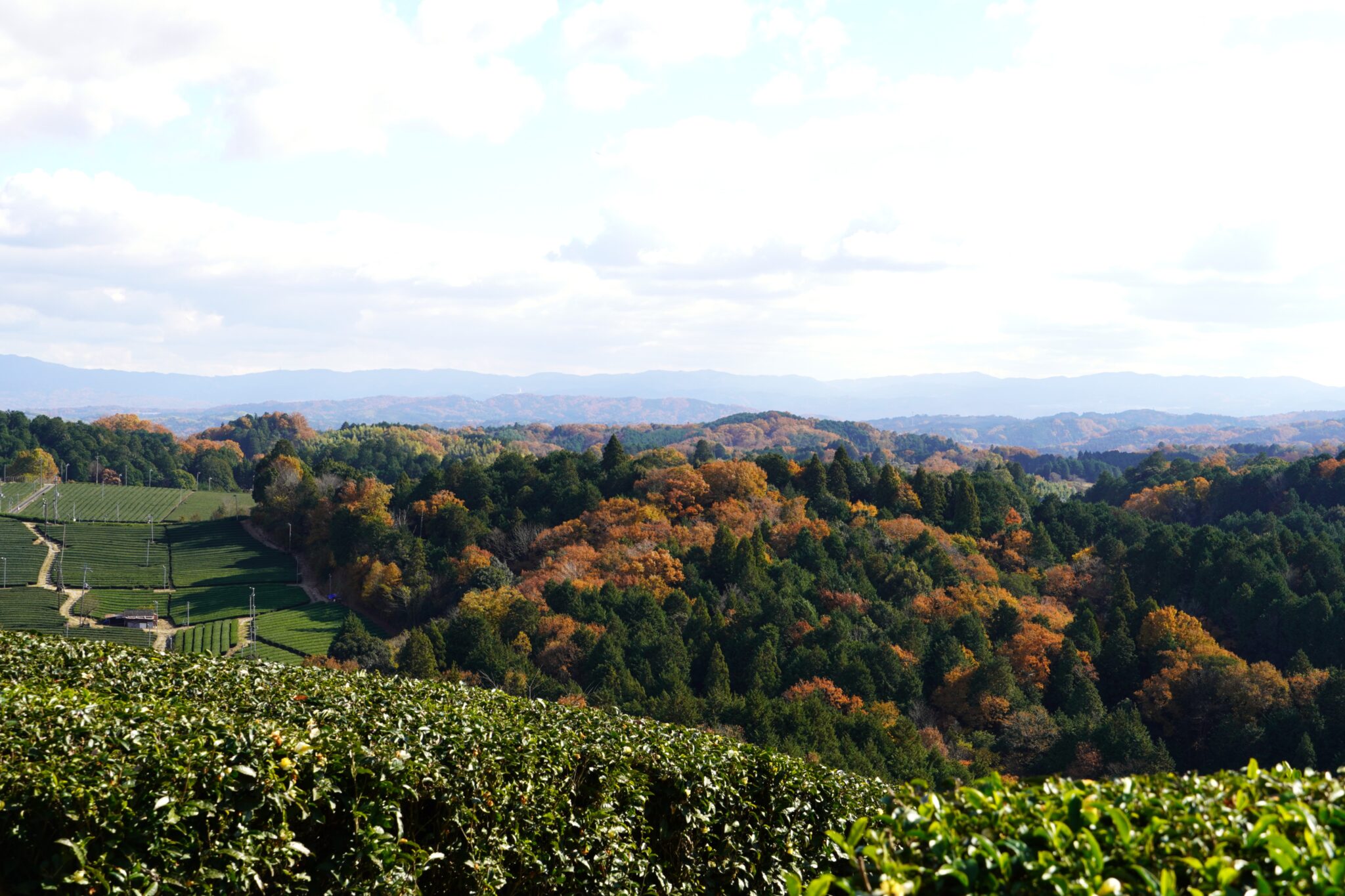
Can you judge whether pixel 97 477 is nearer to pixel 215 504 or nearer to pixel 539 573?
pixel 215 504

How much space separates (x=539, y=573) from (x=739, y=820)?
38014 millimetres

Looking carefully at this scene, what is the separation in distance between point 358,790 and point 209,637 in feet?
129

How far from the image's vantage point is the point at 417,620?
47.0 m

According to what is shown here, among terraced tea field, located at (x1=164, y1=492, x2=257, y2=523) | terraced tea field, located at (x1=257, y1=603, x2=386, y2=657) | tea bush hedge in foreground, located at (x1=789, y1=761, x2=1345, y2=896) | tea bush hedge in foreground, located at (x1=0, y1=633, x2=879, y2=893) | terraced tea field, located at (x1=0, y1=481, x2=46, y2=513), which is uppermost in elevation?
tea bush hedge in foreground, located at (x1=789, y1=761, x2=1345, y2=896)

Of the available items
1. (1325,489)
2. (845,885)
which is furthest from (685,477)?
(845,885)

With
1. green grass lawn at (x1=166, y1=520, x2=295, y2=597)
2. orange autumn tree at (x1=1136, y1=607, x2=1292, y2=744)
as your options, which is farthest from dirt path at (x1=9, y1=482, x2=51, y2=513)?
orange autumn tree at (x1=1136, y1=607, x2=1292, y2=744)

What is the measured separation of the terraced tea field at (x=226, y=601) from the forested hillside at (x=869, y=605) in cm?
352

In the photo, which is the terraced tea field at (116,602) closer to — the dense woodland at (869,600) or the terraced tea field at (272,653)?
the terraced tea field at (272,653)

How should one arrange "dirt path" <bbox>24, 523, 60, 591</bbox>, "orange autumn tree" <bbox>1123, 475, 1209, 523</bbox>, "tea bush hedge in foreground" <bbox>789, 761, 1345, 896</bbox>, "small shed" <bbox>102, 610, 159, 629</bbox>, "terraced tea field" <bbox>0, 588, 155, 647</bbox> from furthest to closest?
1. "orange autumn tree" <bbox>1123, 475, 1209, 523</bbox>
2. "dirt path" <bbox>24, 523, 60, 591</bbox>
3. "small shed" <bbox>102, 610, 159, 629</bbox>
4. "terraced tea field" <bbox>0, 588, 155, 647</bbox>
5. "tea bush hedge in foreground" <bbox>789, 761, 1345, 896</bbox>

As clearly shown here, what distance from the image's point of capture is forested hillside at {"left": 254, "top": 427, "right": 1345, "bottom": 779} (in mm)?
31516

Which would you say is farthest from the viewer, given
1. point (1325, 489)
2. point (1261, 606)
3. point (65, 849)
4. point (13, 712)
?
point (1325, 489)

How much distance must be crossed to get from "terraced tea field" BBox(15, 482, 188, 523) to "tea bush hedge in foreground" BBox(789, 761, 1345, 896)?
6793cm

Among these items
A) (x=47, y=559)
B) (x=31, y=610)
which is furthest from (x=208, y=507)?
(x=31, y=610)

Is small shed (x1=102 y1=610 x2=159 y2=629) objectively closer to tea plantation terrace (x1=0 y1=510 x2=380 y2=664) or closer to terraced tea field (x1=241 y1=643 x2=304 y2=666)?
tea plantation terrace (x1=0 y1=510 x2=380 y2=664)
